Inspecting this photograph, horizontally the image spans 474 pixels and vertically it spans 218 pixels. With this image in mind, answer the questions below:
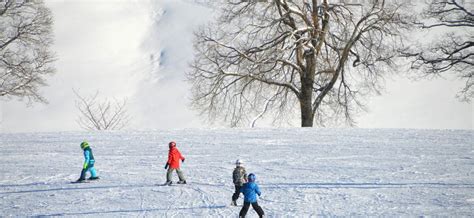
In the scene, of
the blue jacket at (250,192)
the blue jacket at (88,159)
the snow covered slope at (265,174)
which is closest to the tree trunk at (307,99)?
the snow covered slope at (265,174)

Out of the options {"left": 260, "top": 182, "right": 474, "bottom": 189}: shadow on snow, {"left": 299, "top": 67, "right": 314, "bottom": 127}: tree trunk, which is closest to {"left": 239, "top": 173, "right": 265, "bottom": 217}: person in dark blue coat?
{"left": 260, "top": 182, "right": 474, "bottom": 189}: shadow on snow

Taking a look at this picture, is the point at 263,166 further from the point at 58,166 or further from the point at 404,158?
the point at 58,166

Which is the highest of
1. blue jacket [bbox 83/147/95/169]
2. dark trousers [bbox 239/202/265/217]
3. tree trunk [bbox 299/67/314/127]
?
tree trunk [bbox 299/67/314/127]

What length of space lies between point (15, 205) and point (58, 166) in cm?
489

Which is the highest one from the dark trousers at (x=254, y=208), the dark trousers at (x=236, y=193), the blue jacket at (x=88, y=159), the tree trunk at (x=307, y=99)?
the tree trunk at (x=307, y=99)

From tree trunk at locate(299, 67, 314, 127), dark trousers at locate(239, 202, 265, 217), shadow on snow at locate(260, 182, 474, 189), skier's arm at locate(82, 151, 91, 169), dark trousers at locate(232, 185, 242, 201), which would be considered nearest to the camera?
dark trousers at locate(239, 202, 265, 217)

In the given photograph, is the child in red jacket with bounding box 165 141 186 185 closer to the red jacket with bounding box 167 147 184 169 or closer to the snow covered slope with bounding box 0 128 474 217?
the red jacket with bounding box 167 147 184 169

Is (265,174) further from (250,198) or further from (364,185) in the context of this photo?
(250,198)

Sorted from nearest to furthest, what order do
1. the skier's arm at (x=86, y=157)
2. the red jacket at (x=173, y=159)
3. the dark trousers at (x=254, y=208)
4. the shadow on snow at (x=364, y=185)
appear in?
the dark trousers at (x=254, y=208)
the shadow on snow at (x=364, y=185)
the red jacket at (x=173, y=159)
the skier's arm at (x=86, y=157)

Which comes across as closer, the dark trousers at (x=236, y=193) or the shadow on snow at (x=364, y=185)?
the dark trousers at (x=236, y=193)

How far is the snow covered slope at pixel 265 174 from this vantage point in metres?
12.4

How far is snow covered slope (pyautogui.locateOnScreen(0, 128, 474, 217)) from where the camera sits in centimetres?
1240

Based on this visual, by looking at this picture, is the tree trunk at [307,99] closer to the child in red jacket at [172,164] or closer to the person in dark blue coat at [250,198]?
the child in red jacket at [172,164]

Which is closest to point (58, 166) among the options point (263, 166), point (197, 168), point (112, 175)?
point (112, 175)
